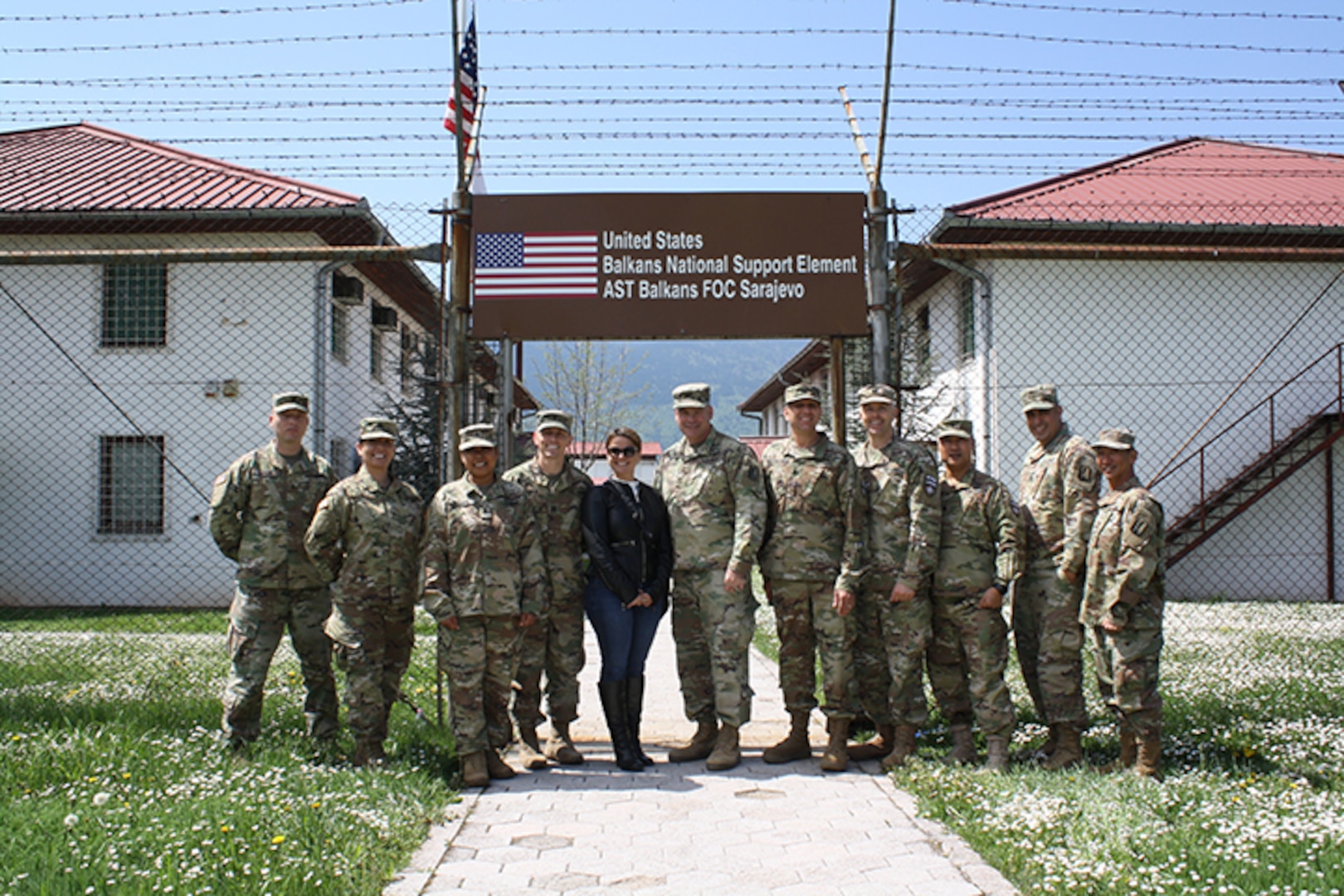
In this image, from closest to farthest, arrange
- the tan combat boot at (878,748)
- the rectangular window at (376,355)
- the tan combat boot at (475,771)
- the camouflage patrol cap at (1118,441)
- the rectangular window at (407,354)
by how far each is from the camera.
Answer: the camouflage patrol cap at (1118,441), the tan combat boot at (475,771), the tan combat boot at (878,748), the rectangular window at (407,354), the rectangular window at (376,355)

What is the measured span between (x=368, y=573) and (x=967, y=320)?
12803 mm

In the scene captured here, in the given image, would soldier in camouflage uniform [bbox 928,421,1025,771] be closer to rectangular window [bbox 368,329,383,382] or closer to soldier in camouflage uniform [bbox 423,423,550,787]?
soldier in camouflage uniform [bbox 423,423,550,787]

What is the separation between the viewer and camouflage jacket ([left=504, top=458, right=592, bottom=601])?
18.8ft

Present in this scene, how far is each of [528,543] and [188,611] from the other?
11059 millimetres

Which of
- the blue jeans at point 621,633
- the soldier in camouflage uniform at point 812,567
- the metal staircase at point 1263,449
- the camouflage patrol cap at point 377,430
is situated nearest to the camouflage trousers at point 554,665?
the blue jeans at point 621,633

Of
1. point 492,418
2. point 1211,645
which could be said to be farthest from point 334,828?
point 492,418

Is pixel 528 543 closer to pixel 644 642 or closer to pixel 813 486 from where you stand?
pixel 644 642

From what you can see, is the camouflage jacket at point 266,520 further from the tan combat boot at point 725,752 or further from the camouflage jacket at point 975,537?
the camouflage jacket at point 975,537

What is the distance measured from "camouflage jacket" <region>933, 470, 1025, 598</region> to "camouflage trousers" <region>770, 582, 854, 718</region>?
1.93ft

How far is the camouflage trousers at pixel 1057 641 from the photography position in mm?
5281

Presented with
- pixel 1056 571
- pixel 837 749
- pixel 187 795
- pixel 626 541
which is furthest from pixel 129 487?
pixel 1056 571

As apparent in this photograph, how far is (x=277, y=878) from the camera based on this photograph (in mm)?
3590

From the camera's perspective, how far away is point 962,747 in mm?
5453

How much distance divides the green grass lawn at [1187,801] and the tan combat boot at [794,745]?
2.12 feet
